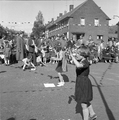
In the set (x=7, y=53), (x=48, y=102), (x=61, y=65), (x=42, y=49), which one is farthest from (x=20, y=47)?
(x=48, y=102)

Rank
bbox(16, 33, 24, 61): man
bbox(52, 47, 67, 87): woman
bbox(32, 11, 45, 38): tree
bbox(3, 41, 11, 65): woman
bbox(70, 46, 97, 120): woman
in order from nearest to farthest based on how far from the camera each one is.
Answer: bbox(70, 46, 97, 120): woman → bbox(52, 47, 67, 87): woman → bbox(16, 33, 24, 61): man → bbox(3, 41, 11, 65): woman → bbox(32, 11, 45, 38): tree

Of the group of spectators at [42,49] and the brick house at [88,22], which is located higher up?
the brick house at [88,22]

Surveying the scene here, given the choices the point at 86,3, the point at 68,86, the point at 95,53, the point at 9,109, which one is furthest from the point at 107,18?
the point at 9,109

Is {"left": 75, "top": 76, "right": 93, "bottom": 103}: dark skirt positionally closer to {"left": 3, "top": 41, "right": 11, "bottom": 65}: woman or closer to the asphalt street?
the asphalt street

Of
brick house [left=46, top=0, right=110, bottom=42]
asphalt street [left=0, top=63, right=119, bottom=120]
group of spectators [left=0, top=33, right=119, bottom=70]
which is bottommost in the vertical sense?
asphalt street [left=0, top=63, right=119, bottom=120]

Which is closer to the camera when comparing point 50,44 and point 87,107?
point 87,107

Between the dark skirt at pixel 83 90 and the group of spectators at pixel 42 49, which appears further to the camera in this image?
the group of spectators at pixel 42 49

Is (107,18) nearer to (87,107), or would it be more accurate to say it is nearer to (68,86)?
(68,86)

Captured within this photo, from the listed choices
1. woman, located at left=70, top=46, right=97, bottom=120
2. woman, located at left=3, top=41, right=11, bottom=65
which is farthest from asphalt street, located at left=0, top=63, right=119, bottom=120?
woman, located at left=3, top=41, right=11, bottom=65

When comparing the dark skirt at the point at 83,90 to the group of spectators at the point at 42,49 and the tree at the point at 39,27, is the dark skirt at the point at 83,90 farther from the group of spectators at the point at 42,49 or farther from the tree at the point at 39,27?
the tree at the point at 39,27

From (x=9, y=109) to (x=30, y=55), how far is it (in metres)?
6.95

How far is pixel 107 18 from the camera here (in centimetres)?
4381

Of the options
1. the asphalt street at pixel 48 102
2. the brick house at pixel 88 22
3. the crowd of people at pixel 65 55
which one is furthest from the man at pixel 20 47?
the brick house at pixel 88 22

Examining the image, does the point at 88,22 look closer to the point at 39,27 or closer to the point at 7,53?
the point at 7,53
